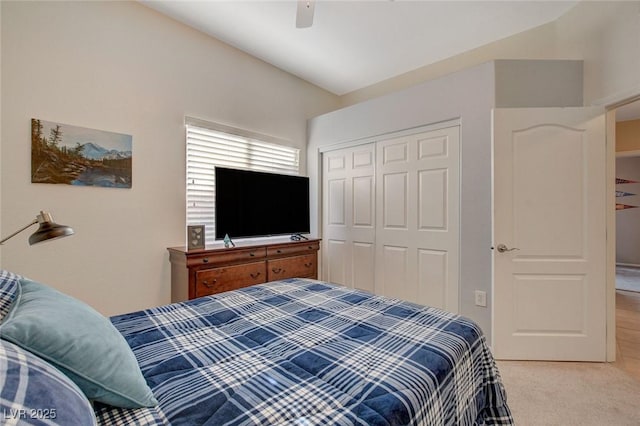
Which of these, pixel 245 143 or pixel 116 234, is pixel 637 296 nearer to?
A: pixel 245 143

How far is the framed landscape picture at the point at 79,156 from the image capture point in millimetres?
2012

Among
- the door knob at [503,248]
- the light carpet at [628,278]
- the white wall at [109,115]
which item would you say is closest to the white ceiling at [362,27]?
the white wall at [109,115]

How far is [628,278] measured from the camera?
15.4 feet

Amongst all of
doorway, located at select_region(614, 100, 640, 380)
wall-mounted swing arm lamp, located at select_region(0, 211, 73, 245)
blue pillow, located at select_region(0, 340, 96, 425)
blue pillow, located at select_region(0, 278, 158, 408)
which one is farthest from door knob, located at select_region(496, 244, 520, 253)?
wall-mounted swing arm lamp, located at select_region(0, 211, 73, 245)

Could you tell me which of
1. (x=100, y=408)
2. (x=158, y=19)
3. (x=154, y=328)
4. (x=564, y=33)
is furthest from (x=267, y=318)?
(x=564, y=33)

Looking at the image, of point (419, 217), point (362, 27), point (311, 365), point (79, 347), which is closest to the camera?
point (79, 347)

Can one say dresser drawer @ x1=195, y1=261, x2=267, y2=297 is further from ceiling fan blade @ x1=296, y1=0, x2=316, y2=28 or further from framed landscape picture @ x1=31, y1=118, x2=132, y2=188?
ceiling fan blade @ x1=296, y1=0, x2=316, y2=28

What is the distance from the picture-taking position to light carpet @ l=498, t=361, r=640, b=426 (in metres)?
1.64

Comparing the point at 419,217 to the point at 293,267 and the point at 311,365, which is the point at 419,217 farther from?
the point at 311,365

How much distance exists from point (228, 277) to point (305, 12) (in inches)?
87.0

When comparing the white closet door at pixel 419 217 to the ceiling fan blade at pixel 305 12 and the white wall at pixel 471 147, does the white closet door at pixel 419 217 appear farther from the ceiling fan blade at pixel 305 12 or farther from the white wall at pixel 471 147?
the ceiling fan blade at pixel 305 12

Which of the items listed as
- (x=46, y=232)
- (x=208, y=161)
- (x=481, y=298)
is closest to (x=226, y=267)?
(x=208, y=161)

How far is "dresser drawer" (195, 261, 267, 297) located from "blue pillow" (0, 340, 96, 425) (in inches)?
73.8

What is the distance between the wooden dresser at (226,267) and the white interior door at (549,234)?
80.4 inches
